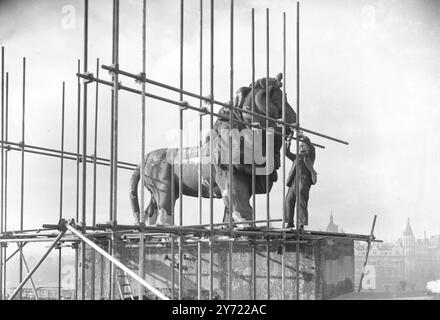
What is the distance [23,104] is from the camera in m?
14.1

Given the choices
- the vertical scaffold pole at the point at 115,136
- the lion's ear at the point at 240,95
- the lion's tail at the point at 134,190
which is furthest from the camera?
the lion's tail at the point at 134,190

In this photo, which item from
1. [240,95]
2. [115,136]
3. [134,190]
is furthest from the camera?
[134,190]

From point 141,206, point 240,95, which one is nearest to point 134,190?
point 240,95

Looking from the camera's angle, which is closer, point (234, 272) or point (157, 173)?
point (234, 272)

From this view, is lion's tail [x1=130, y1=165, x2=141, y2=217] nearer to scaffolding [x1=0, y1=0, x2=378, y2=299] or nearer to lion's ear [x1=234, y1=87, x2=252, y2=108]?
scaffolding [x1=0, y1=0, x2=378, y2=299]

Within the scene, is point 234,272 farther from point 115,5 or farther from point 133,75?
point 115,5

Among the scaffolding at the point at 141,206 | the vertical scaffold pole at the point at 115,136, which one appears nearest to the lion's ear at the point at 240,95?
the scaffolding at the point at 141,206

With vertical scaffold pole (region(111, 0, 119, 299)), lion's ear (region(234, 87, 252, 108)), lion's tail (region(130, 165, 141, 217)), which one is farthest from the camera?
lion's tail (region(130, 165, 141, 217))

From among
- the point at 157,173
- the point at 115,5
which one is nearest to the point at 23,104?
the point at 157,173

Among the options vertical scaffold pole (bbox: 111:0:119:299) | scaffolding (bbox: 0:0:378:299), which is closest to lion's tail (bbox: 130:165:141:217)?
scaffolding (bbox: 0:0:378:299)

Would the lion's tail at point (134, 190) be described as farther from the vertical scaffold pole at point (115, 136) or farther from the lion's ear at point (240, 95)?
the vertical scaffold pole at point (115, 136)

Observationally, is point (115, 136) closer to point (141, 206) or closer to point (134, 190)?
point (141, 206)
